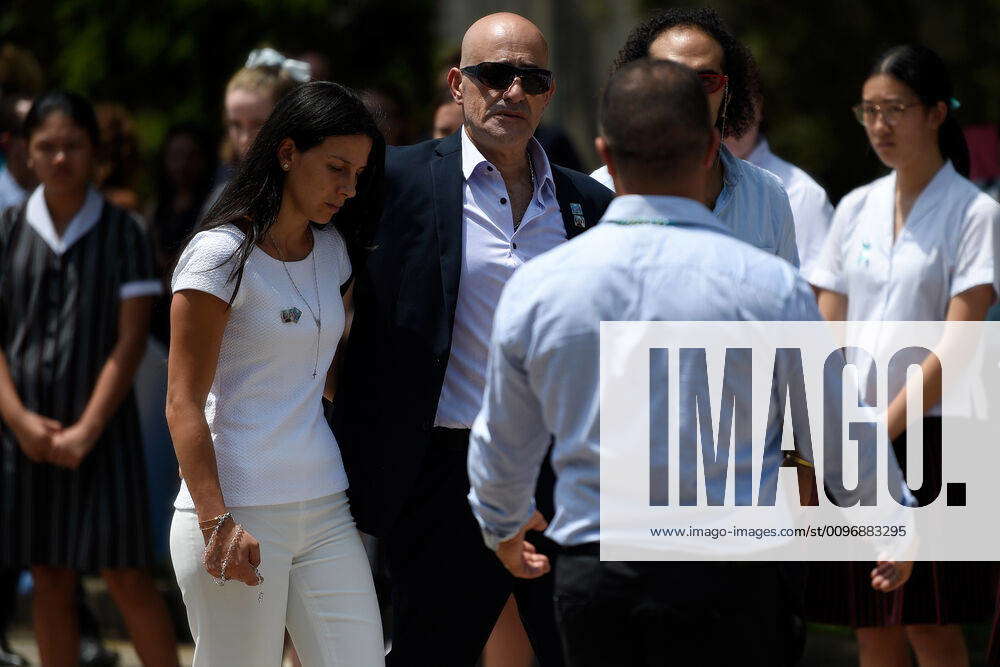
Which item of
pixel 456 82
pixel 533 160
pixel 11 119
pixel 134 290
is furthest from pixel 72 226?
pixel 533 160

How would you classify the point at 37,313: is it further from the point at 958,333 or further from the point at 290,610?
the point at 958,333

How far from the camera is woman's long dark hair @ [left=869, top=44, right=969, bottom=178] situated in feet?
14.5

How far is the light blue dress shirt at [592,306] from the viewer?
2.50m

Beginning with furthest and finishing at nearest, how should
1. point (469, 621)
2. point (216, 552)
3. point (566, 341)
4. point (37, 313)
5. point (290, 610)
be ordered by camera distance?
point (37, 313), point (469, 621), point (290, 610), point (216, 552), point (566, 341)

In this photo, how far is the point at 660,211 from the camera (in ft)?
8.41

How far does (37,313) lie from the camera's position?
16.4ft

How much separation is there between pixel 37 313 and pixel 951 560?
3.14 metres

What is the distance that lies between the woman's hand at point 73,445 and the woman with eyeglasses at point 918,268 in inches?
96.7

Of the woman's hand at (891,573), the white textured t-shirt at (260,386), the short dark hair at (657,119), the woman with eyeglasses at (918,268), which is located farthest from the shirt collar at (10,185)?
the woman's hand at (891,573)

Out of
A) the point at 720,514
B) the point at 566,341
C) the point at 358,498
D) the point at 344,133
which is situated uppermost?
the point at 344,133

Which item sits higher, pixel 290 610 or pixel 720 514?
pixel 720 514

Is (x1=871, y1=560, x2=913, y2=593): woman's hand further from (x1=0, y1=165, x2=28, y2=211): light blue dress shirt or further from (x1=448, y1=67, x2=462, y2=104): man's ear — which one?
(x1=0, y1=165, x2=28, y2=211): light blue dress shirt

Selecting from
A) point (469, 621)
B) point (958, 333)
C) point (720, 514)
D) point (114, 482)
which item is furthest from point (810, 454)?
point (114, 482)

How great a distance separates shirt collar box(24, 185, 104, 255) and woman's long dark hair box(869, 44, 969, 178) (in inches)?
106
